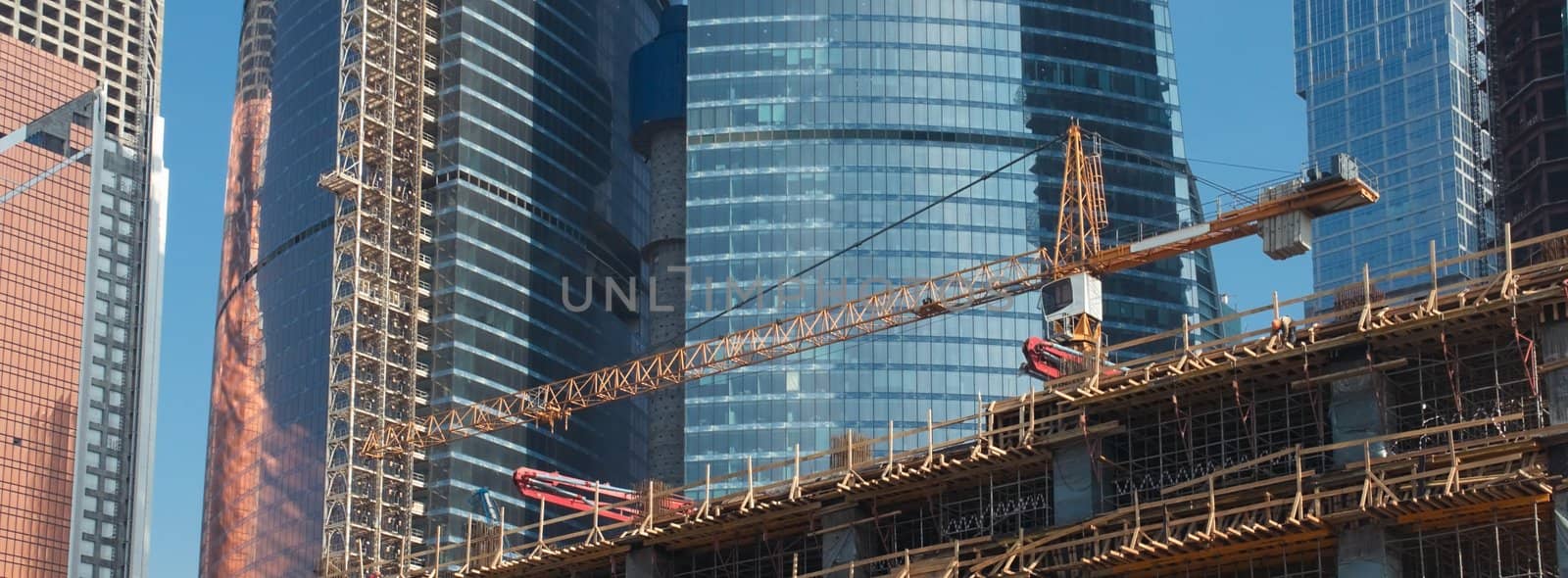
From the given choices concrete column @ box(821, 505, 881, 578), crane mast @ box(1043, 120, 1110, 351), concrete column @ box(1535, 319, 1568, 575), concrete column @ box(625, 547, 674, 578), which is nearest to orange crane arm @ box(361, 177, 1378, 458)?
crane mast @ box(1043, 120, 1110, 351)

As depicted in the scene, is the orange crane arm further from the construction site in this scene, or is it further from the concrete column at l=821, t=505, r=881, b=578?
the concrete column at l=821, t=505, r=881, b=578

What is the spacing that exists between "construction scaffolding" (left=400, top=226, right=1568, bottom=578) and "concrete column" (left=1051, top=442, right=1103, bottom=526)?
0.08 m

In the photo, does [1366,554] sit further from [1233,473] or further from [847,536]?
[847,536]

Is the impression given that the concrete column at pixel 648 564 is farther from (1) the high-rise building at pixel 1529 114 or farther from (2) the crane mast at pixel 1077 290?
(1) the high-rise building at pixel 1529 114

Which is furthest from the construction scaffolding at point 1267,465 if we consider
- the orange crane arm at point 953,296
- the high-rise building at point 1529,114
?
the high-rise building at point 1529,114

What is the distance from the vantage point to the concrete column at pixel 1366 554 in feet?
247

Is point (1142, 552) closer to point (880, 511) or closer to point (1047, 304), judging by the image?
point (880, 511)

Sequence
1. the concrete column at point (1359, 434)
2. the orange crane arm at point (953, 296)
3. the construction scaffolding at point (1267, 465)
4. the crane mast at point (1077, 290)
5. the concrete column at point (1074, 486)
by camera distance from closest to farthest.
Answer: the construction scaffolding at point (1267, 465) → the concrete column at point (1359, 434) → the concrete column at point (1074, 486) → the orange crane arm at point (953, 296) → the crane mast at point (1077, 290)

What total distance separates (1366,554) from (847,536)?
24.3 meters

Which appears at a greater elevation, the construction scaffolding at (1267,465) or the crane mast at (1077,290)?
the crane mast at (1077,290)

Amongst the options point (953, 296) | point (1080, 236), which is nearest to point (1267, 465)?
point (1080, 236)

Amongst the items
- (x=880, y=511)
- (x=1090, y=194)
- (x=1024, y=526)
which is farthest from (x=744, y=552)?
(x=1090, y=194)

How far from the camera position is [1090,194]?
151m

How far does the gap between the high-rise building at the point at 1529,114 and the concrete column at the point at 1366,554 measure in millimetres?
67136
